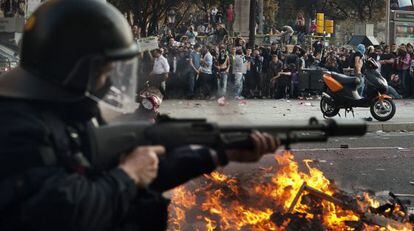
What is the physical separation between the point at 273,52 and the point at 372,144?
8.24 metres

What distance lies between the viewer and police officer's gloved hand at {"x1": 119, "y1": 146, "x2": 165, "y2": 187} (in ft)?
6.61

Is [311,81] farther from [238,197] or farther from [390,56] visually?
[238,197]

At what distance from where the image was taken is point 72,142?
202 cm

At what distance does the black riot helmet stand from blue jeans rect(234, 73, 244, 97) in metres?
15.9

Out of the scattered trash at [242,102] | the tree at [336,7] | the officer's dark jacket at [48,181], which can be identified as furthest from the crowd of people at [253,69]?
the tree at [336,7]

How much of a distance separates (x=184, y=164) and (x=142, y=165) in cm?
17

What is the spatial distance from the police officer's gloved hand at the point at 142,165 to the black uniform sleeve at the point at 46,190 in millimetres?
74

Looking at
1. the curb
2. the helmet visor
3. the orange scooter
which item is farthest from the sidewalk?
the helmet visor

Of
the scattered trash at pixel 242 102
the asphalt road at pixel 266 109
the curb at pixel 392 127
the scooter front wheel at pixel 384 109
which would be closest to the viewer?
the curb at pixel 392 127

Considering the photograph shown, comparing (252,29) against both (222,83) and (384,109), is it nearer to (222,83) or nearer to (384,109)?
(222,83)

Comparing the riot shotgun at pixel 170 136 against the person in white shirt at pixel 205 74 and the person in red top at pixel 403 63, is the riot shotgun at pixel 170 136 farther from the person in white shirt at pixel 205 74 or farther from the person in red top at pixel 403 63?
the person in red top at pixel 403 63

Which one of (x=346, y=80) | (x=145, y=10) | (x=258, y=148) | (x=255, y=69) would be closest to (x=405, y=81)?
(x=255, y=69)

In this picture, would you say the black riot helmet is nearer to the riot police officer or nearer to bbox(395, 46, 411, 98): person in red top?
the riot police officer

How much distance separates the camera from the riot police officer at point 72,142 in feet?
6.13
